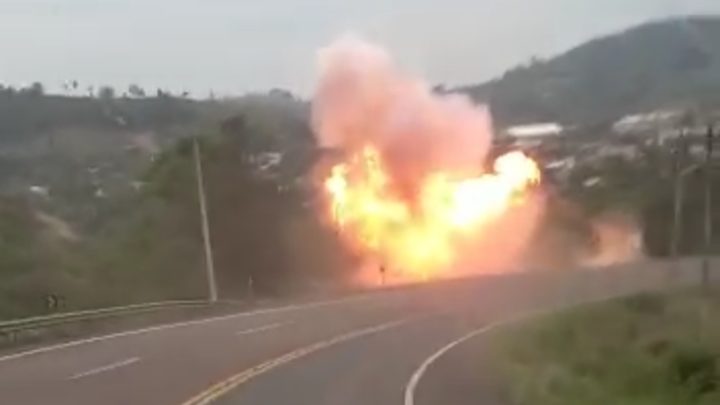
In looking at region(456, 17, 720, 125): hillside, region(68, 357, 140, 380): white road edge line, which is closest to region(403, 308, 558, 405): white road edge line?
region(68, 357, 140, 380): white road edge line

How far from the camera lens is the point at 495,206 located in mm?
74938

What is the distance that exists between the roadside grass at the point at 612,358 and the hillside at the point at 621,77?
106 m

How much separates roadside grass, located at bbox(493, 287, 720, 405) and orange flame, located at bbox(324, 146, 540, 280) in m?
20.1

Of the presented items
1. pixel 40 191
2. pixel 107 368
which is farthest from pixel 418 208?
pixel 107 368

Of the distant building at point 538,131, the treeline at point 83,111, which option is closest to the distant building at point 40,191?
the treeline at point 83,111

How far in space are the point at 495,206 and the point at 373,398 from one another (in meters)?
54.1

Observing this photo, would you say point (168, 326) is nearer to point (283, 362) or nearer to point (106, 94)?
point (283, 362)

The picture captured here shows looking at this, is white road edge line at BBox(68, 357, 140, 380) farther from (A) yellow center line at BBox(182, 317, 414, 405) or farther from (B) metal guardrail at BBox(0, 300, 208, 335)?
(B) metal guardrail at BBox(0, 300, 208, 335)

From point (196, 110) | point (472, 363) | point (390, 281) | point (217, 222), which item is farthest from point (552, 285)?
point (196, 110)

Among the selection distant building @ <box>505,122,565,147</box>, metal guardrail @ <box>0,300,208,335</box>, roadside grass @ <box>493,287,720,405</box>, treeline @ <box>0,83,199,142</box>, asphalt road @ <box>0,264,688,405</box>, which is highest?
treeline @ <box>0,83,199,142</box>

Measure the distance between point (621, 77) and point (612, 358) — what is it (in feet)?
494

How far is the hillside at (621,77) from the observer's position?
6403 inches

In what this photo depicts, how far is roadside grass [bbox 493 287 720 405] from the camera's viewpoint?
24031 millimetres

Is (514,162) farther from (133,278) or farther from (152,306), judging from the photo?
(152,306)
